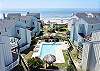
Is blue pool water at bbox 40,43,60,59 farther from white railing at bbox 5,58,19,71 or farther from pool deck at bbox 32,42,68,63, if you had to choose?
white railing at bbox 5,58,19,71

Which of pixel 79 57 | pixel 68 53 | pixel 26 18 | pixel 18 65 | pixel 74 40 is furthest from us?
pixel 26 18

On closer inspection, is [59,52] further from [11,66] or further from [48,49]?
[11,66]

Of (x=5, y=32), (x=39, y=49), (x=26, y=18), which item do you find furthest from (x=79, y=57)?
(x=26, y=18)

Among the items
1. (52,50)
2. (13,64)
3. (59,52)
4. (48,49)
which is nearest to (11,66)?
(13,64)

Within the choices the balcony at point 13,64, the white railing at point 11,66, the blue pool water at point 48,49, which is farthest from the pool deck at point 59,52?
the white railing at point 11,66

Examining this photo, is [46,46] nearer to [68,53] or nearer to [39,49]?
[39,49]

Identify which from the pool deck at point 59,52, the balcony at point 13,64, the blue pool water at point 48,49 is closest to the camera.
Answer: the balcony at point 13,64

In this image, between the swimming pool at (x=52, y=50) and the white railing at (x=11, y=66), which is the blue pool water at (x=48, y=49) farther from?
the white railing at (x=11, y=66)

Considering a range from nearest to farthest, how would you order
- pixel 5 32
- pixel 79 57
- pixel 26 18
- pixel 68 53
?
pixel 79 57 → pixel 68 53 → pixel 5 32 → pixel 26 18
